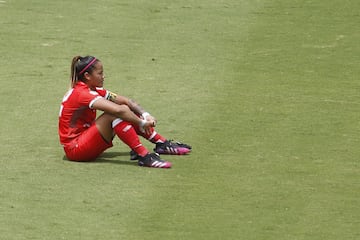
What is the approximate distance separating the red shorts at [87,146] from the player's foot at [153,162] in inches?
18.7

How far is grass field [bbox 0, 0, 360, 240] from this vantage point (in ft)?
40.7

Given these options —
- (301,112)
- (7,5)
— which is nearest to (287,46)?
(301,112)

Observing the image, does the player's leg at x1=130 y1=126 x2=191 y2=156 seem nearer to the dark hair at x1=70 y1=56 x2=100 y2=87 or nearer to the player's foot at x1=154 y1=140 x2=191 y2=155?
the player's foot at x1=154 y1=140 x2=191 y2=155

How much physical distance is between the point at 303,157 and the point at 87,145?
2541 millimetres

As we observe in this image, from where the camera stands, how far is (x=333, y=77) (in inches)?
711

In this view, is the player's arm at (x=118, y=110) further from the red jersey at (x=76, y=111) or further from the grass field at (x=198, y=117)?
the grass field at (x=198, y=117)

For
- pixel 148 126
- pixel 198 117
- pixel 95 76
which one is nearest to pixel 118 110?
pixel 148 126

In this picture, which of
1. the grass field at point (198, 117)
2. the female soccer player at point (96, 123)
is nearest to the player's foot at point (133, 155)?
the female soccer player at point (96, 123)

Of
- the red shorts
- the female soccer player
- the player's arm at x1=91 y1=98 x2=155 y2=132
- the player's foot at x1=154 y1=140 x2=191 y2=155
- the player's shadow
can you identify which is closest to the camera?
the player's arm at x1=91 y1=98 x2=155 y2=132

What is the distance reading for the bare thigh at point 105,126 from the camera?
14.1m

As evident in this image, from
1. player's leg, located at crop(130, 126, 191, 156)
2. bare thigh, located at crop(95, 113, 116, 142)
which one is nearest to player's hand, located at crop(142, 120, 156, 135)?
player's leg, located at crop(130, 126, 191, 156)

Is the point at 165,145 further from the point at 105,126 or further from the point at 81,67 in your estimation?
the point at 81,67

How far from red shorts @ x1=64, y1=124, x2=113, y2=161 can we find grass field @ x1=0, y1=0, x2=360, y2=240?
0.17 m

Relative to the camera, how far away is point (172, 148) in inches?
573
